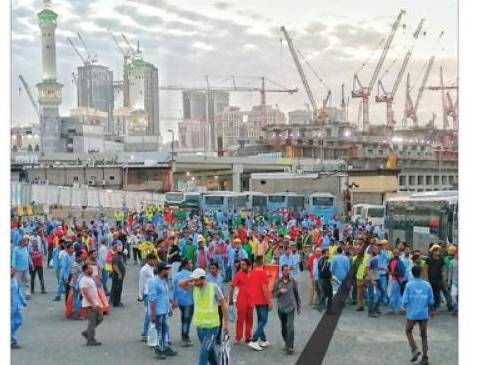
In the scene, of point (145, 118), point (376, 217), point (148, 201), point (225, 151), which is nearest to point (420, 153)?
point (376, 217)

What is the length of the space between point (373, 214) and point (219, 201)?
10.00 m

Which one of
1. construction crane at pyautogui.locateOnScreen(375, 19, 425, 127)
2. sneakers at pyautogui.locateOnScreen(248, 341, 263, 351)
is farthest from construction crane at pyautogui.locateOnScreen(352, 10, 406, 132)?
sneakers at pyautogui.locateOnScreen(248, 341, 263, 351)

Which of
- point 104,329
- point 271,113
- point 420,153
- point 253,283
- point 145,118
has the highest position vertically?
point 145,118

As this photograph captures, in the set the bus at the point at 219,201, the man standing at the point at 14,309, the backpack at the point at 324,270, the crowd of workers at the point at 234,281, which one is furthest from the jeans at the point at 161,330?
the bus at the point at 219,201

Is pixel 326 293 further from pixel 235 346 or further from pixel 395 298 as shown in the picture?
pixel 235 346

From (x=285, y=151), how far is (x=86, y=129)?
147ft

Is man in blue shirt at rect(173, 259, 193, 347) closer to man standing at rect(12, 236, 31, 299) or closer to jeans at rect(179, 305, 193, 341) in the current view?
jeans at rect(179, 305, 193, 341)

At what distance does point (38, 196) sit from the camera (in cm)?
1733

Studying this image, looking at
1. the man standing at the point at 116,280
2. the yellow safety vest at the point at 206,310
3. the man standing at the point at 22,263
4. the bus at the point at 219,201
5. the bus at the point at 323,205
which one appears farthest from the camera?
the bus at the point at 219,201

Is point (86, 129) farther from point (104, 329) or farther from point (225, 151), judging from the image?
point (104, 329)

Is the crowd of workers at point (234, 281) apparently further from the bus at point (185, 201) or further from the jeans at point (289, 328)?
the bus at point (185, 201)

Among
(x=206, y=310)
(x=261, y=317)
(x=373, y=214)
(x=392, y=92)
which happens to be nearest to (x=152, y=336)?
(x=261, y=317)

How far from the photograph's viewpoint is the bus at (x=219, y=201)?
25391 millimetres

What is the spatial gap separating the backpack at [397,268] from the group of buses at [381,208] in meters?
1.50
